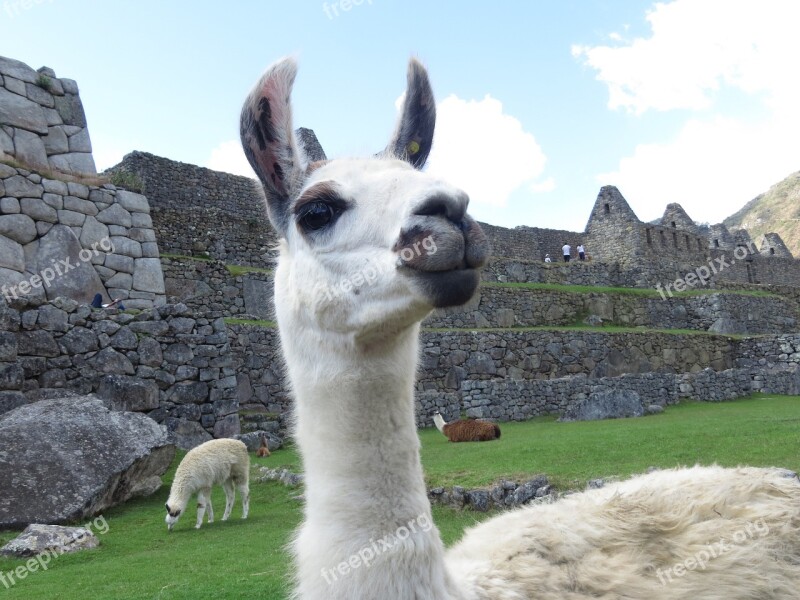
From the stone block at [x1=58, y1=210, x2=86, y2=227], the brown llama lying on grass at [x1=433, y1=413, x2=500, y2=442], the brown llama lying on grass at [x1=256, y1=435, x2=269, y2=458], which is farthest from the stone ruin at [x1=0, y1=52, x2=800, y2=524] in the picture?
the brown llama lying on grass at [x1=433, y1=413, x2=500, y2=442]

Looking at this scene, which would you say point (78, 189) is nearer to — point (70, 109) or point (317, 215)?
point (70, 109)

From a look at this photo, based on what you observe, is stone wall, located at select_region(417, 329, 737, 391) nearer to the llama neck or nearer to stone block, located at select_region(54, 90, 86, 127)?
stone block, located at select_region(54, 90, 86, 127)

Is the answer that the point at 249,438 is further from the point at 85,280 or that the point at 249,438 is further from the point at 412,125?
the point at 412,125

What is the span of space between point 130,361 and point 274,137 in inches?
289

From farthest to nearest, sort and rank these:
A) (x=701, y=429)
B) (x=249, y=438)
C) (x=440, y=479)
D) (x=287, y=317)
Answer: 1. (x=249, y=438)
2. (x=701, y=429)
3. (x=440, y=479)
4. (x=287, y=317)

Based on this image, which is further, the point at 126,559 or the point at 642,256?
the point at 642,256

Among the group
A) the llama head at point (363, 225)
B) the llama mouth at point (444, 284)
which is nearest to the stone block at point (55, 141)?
the llama head at point (363, 225)

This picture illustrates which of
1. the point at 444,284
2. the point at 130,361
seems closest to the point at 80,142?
the point at 130,361

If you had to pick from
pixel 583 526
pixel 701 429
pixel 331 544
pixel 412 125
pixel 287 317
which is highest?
pixel 412 125

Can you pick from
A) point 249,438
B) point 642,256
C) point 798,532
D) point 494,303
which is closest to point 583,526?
point 798,532

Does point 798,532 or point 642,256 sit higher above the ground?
point 642,256

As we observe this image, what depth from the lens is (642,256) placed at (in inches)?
1081

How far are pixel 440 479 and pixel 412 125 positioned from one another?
494 cm

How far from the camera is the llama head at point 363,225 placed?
1.52 metres
